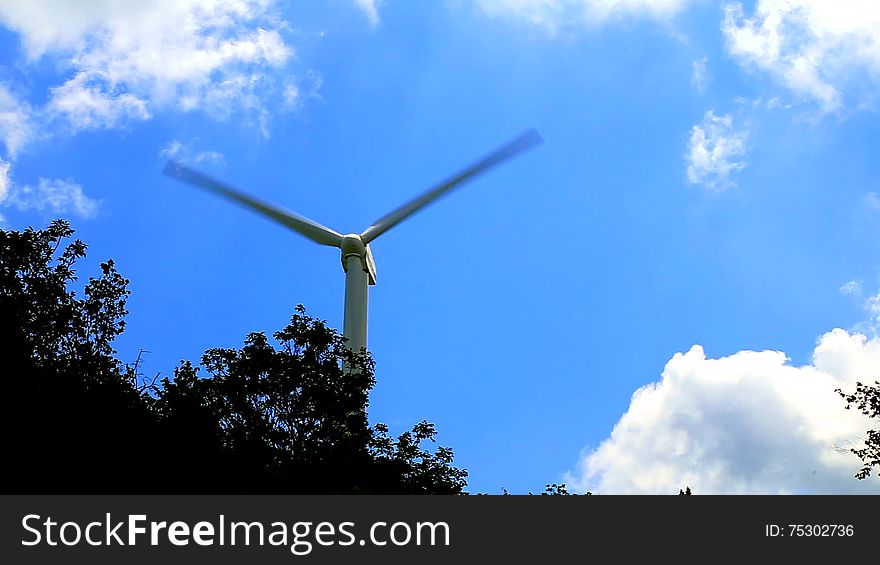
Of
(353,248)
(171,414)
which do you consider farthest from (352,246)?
(171,414)

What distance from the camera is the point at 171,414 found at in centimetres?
3141

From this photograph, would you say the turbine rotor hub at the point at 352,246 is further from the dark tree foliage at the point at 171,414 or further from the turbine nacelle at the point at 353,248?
the dark tree foliage at the point at 171,414

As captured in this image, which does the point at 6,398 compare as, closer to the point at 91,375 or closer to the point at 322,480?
the point at 91,375

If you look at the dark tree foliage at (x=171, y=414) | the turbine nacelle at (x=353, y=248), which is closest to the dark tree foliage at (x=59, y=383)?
the dark tree foliage at (x=171, y=414)

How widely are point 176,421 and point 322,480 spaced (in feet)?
17.4

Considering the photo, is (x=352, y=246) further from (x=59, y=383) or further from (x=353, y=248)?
(x=59, y=383)

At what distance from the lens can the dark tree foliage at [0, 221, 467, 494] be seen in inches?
1103

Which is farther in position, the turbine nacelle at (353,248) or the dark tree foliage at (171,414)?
the turbine nacelle at (353,248)

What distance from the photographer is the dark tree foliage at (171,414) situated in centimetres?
2802

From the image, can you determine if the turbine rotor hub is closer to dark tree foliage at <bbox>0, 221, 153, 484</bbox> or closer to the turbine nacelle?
the turbine nacelle
